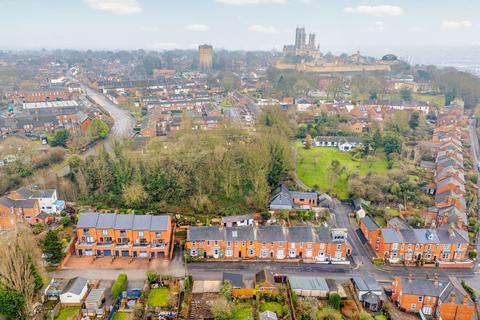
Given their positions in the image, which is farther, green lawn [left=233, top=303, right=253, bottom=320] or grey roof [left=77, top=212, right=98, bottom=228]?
grey roof [left=77, top=212, right=98, bottom=228]

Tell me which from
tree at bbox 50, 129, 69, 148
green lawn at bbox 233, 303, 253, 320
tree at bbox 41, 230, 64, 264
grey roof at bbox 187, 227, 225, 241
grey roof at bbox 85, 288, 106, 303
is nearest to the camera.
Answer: green lawn at bbox 233, 303, 253, 320

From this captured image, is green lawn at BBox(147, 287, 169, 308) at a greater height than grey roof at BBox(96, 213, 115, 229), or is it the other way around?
grey roof at BBox(96, 213, 115, 229)

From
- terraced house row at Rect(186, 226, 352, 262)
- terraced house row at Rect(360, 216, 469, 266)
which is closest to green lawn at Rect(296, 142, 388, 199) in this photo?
terraced house row at Rect(360, 216, 469, 266)

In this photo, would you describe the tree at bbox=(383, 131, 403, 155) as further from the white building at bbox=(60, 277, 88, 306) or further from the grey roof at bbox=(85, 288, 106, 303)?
the white building at bbox=(60, 277, 88, 306)

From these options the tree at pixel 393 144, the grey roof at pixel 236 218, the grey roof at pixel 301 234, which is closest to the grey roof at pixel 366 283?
the grey roof at pixel 301 234

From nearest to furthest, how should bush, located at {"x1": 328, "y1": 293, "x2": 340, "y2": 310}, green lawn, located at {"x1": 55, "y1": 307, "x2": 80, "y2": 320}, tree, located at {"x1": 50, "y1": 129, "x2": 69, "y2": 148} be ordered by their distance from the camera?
green lawn, located at {"x1": 55, "y1": 307, "x2": 80, "y2": 320}
bush, located at {"x1": 328, "y1": 293, "x2": 340, "y2": 310}
tree, located at {"x1": 50, "y1": 129, "x2": 69, "y2": 148}

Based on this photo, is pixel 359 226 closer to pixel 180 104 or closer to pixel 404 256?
pixel 404 256

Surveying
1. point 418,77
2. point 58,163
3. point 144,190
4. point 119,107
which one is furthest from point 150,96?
point 418,77
